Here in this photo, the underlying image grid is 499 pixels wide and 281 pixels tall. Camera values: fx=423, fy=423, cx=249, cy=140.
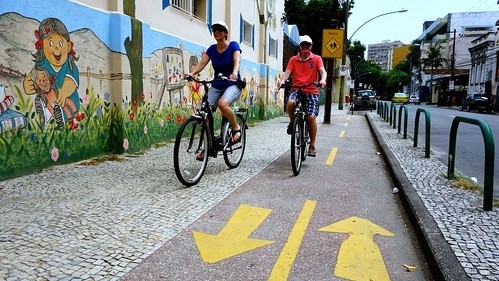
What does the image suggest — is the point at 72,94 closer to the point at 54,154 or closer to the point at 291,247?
the point at 54,154

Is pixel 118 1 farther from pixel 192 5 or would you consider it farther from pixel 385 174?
pixel 385 174

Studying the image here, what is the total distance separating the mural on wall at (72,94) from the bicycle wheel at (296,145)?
9.50 feet

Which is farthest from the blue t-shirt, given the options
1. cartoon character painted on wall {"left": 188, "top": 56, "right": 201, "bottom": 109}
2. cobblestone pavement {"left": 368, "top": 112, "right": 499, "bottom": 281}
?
cartoon character painted on wall {"left": 188, "top": 56, "right": 201, "bottom": 109}

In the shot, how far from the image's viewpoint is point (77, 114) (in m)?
6.12

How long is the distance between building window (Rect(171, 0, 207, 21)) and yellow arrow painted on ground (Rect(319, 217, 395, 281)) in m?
7.03

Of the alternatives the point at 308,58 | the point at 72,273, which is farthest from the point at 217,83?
the point at 72,273

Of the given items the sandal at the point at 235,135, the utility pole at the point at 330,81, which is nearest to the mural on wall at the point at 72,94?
the sandal at the point at 235,135

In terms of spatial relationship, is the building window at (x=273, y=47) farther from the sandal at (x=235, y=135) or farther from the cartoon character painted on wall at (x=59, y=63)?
the cartoon character painted on wall at (x=59, y=63)

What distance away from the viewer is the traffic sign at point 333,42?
14953 mm

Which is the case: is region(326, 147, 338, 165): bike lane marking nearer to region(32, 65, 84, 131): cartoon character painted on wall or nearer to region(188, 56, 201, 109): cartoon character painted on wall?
region(188, 56, 201, 109): cartoon character painted on wall

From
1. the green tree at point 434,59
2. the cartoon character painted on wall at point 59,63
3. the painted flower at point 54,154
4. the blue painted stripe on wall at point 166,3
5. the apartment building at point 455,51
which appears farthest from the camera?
the green tree at point 434,59

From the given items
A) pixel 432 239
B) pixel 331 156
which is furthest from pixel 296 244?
pixel 331 156

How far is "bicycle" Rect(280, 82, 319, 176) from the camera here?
5945 mm

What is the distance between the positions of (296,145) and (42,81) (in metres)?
3.51
